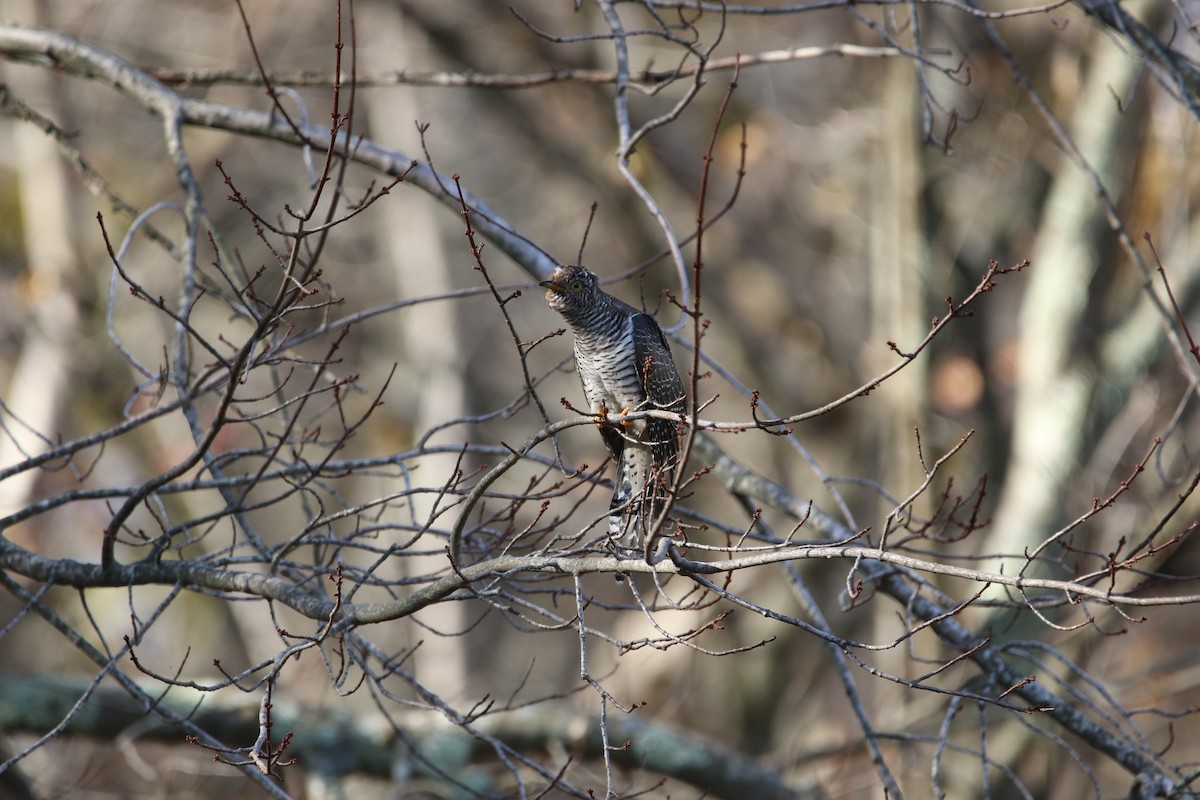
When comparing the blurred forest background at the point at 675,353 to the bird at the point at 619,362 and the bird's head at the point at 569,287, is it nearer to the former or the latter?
the bird at the point at 619,362

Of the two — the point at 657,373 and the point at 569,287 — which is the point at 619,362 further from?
the point at 569,287

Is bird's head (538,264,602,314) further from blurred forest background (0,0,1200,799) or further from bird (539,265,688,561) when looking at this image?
blurred forest background (0,0,1200,799)

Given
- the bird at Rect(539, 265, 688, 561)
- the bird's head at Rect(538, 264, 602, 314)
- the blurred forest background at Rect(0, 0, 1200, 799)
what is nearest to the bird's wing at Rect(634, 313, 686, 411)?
the bird at Rect(539, 265, 688, 561)

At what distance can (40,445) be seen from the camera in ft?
26.7

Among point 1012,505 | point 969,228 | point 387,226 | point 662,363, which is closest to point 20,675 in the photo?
point 662,363

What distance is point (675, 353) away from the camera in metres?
9.45

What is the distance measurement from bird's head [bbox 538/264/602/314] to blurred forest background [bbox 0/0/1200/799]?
17.1 inches

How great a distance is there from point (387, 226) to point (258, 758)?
437 inches

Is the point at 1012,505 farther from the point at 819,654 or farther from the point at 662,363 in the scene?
the point at 662,363

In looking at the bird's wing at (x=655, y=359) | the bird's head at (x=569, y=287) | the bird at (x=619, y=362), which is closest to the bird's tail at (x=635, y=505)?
the bird at (x=619, y=362)

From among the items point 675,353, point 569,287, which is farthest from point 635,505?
point 675,353

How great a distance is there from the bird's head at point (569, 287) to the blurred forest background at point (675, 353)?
43 centimetres

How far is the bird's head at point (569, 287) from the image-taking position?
12.8 ft

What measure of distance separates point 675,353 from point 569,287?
5.57 metres
